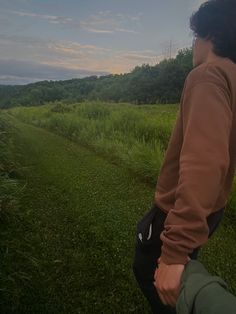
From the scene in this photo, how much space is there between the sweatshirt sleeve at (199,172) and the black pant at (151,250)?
444 millimetres

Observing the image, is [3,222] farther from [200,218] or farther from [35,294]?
[200,218]

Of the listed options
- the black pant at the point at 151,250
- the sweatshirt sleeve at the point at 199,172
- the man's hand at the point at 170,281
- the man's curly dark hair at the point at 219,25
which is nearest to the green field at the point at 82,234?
the black pant at the point at 151,250

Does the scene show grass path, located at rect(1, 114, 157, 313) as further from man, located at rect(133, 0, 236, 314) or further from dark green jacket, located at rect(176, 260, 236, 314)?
dark green jacket, located at rect(176, 260, 236, 314)

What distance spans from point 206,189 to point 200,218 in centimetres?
9

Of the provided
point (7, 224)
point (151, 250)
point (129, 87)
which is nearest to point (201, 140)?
point (151, 250)

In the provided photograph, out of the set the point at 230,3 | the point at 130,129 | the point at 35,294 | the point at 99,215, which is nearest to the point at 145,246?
the point at 230,3

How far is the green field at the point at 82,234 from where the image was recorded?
3.14 m

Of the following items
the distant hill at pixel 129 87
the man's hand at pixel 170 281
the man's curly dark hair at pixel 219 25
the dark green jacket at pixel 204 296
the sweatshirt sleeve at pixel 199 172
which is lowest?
the distant hill at pixel 129 87

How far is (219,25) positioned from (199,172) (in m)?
0.61

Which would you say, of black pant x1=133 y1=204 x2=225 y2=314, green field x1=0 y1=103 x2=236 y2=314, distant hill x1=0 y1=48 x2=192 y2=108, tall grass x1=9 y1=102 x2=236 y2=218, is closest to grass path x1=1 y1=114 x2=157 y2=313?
green field x1=0 y1=103 x2=236 y2=314

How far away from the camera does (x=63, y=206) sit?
516 cm

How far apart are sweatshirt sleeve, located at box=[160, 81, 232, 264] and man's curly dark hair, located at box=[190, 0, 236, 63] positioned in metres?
0.23

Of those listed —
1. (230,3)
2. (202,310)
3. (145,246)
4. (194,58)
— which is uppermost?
(230,3)

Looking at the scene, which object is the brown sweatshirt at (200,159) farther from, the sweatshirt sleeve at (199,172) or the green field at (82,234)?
the green field at (82,234)
